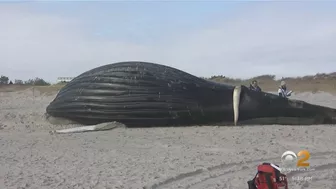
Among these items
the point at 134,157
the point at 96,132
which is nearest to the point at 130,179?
the point at 134,157

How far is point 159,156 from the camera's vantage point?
25.8 feet

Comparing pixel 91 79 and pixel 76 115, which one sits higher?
pixel 91 79

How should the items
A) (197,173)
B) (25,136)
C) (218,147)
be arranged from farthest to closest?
1. (25,136)
2. (218,147)
3. (197,173)

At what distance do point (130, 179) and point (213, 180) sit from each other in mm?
1076

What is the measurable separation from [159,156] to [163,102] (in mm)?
3543

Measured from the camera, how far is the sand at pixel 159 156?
20.3 feet

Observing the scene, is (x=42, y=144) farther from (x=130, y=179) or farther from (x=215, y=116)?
(x=215, y=116)

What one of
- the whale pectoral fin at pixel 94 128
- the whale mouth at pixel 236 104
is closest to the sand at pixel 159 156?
the whale pectoral fin at pixel 94 128

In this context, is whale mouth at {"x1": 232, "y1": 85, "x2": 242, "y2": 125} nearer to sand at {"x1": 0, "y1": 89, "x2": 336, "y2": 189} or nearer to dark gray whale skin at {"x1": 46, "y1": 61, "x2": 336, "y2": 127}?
dark gray whale skin at {"x1": 46, "y1": 61, "x2": 336, "y2": 127}

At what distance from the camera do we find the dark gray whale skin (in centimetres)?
1135

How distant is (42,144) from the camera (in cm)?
912

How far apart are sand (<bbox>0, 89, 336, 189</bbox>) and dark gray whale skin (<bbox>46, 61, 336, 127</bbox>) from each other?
40 cm

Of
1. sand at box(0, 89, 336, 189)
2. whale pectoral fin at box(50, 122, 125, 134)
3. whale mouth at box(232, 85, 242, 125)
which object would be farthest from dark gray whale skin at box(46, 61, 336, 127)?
sand at box(0, 89, 336, 189)

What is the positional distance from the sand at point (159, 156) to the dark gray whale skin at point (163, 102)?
400mm
